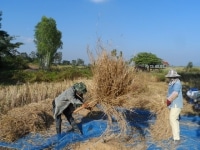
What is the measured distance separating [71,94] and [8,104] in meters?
2.77

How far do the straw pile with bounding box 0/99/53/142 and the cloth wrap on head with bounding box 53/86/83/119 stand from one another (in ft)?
2.33

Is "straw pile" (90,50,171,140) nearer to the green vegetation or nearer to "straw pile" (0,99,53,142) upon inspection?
"straw pile" (0,99,53,142)

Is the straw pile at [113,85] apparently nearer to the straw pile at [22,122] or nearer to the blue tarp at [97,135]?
the blue tarp at [97,135]

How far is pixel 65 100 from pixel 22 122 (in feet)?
3.31

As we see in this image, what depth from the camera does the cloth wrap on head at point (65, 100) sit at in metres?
5.55

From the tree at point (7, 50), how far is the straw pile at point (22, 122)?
13934 millimetres

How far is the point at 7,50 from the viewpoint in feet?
67.9

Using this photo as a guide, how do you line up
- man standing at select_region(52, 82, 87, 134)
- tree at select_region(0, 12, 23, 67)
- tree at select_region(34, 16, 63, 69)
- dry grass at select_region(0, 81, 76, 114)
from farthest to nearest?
tree at select_region(34, 16, 63, 69) < tree at select_region(0, 12, 23, 67) < dry grass at select_region(0, 81, 76, 114) < man standing at select_region(52, 82, 87, 134)

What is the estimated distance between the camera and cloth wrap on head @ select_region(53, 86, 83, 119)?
5.55 metres

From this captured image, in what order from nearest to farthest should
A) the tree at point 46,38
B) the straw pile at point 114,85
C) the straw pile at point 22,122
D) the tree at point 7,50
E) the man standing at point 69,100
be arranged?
the straw pile at point 114,85 < the man standing at point 69,100 < the straw pile at point 22,122 < the tree at point 7,50 < the tree at point 46,38

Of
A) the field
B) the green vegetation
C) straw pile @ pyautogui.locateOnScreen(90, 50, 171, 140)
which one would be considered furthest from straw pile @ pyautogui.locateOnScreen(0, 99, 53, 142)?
the green vegetation

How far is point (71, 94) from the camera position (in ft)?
18.2

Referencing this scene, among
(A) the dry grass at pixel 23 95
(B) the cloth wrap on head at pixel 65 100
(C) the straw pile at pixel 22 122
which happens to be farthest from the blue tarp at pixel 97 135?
(A) the dry grass at pixel 23 95

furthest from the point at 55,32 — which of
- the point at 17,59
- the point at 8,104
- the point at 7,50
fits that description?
the point at 8,104
